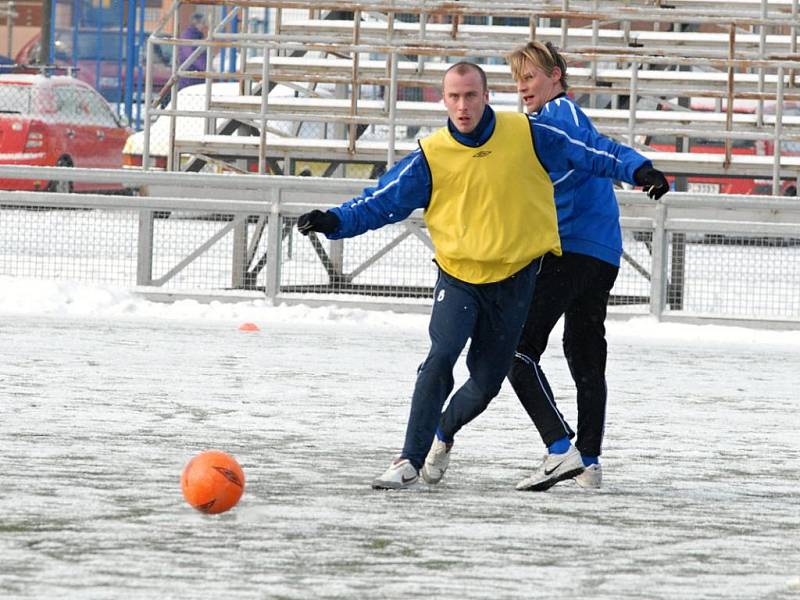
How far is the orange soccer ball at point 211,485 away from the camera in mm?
6176

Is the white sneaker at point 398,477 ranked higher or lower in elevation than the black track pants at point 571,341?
lower

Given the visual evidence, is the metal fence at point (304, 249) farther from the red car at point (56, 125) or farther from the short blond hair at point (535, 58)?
the red car at point (56, 125)

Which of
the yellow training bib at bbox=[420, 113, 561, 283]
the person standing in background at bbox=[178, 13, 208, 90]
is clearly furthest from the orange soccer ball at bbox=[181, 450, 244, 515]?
the person standing in background at bbox=[178, 13, 208, 90]

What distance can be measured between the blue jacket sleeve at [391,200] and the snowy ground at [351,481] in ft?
3.23

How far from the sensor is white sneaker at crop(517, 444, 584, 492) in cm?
693

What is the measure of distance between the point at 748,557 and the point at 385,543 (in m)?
1.13

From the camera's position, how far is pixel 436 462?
7.02 meters

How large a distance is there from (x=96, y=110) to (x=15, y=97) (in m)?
1.51

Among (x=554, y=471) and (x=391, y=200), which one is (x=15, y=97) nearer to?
(x=391, y=200)

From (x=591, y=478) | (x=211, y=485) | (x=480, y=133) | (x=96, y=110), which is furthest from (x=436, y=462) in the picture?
(x=96, y=110)

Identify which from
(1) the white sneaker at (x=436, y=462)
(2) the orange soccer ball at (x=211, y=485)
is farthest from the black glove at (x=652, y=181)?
(2) the orange soccer ball at (x=211, y=485)

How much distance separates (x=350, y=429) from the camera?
28.2 ft

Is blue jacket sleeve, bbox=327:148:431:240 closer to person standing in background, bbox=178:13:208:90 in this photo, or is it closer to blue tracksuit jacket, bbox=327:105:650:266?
blue tracksuit jacket, bbox=327:105:650:266

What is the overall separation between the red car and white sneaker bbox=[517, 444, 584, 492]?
19.6m
